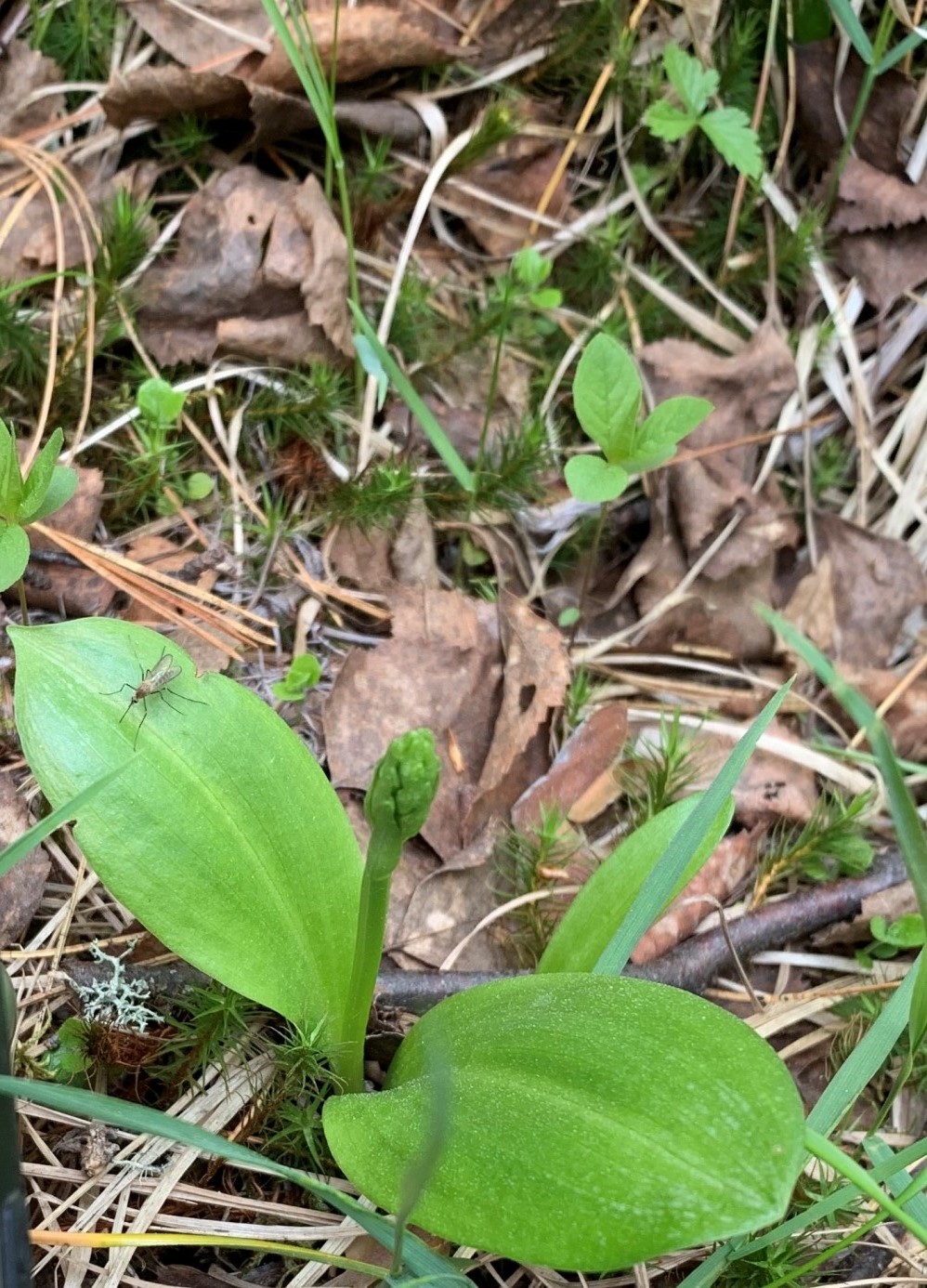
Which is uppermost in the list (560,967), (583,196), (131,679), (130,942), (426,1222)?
(583,196)

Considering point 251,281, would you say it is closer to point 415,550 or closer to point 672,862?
point 415,550

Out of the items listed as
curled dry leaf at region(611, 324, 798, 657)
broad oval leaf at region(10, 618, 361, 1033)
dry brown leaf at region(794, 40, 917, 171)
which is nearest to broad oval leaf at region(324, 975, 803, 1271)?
broad oval leaf at region(10, 618, 361, 1033)

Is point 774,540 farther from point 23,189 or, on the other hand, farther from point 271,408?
point 23,189

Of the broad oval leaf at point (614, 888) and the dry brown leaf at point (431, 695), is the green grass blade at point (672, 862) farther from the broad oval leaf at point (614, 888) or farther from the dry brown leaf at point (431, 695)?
the dry brown leaf at point (431, 695)

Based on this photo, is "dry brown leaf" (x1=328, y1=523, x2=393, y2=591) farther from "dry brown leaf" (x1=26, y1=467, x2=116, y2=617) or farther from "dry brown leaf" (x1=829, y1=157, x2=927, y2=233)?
"dry brown leaf" (x1=829, y1=157, x2=927, y2=233)

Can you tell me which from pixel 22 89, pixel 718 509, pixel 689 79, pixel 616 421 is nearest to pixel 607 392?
pixel 616 421

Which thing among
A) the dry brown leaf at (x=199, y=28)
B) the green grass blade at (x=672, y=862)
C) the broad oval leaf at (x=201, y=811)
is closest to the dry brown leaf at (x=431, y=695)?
the broad oval leaf at (x=201, y=811)

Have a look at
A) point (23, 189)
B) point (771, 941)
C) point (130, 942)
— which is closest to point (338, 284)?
point (23, 189)
